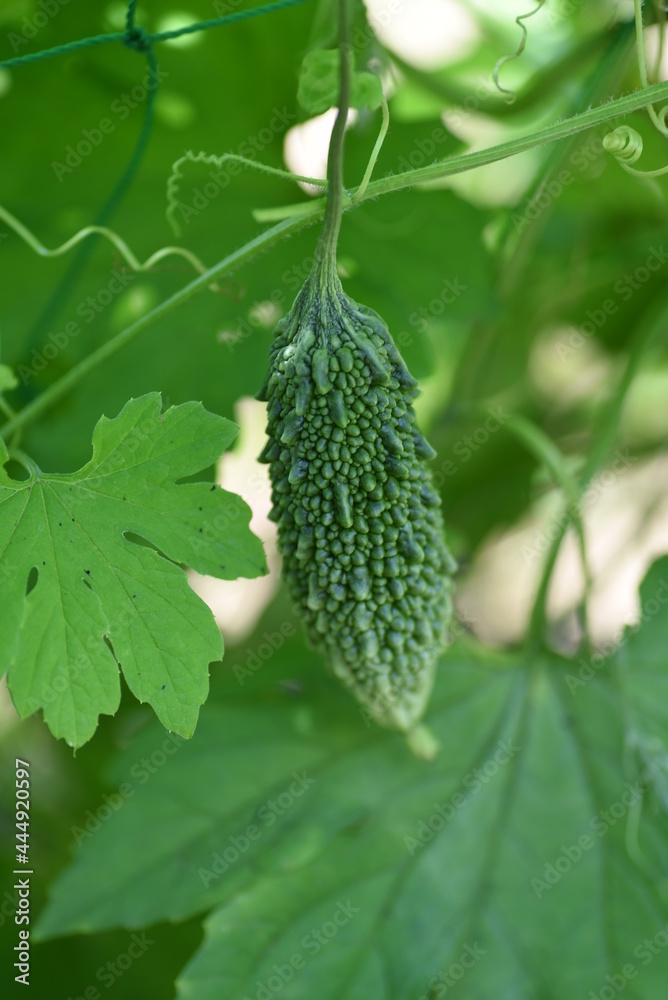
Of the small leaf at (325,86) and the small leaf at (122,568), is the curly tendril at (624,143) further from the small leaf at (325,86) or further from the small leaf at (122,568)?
the small leaf at (122,568)

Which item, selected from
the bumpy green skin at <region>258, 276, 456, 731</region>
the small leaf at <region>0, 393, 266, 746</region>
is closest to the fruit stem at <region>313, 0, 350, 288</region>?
the bumpy green skin at <region>258, 276, 456, 731</region>

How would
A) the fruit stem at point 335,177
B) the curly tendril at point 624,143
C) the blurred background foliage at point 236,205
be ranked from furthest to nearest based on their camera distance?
the blurred background foliage at point 236,205
the curly tendril at point 624,143
the fruit stem at point 335,177

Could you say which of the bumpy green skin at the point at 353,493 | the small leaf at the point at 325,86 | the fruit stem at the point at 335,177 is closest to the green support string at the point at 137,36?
the small leaf at the point at 325,86

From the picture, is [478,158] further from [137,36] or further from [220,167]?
[137,36]

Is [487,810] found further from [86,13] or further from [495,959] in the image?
[86,13]

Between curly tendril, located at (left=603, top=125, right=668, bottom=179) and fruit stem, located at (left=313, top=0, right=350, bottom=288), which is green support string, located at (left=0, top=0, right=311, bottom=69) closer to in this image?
fruit stem, located at (left=313, top=0, right=350, bottom=288)

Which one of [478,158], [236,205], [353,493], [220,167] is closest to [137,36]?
[220,167]

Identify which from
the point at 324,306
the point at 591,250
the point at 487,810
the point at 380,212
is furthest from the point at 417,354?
the point at 591,250
